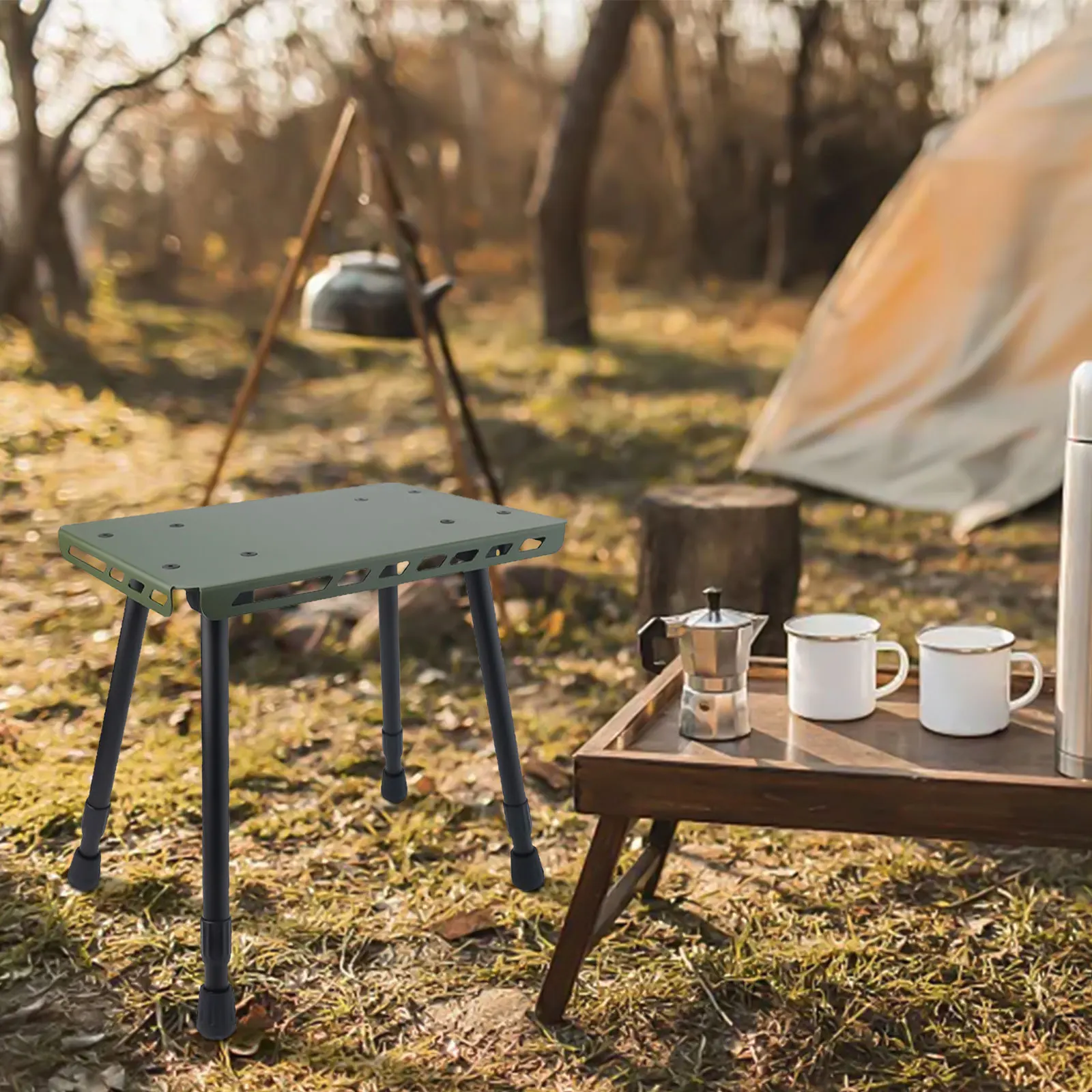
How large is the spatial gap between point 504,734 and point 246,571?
83 cm

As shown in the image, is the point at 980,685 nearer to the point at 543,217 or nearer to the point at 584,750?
the point at 584,750

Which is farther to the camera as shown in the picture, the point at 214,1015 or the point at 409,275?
the point at 409,275

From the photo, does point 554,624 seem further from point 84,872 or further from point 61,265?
point 61,265

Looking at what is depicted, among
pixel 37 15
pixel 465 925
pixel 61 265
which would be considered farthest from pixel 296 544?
pixel 61 265

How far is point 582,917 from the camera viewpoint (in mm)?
2449

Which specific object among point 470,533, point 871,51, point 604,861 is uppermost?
point 871,51

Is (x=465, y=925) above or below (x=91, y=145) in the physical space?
below

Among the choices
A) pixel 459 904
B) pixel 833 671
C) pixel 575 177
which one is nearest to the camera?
pixel 833 671

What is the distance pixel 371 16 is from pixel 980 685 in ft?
44.9

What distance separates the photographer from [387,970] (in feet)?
9.07

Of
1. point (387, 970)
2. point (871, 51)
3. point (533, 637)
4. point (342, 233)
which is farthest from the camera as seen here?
point (871, 51)

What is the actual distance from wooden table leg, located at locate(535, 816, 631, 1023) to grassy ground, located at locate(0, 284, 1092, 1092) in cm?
6

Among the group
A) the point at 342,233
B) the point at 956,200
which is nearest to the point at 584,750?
the point at 956,200

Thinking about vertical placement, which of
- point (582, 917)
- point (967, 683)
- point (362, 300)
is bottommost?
point (582, 917)
